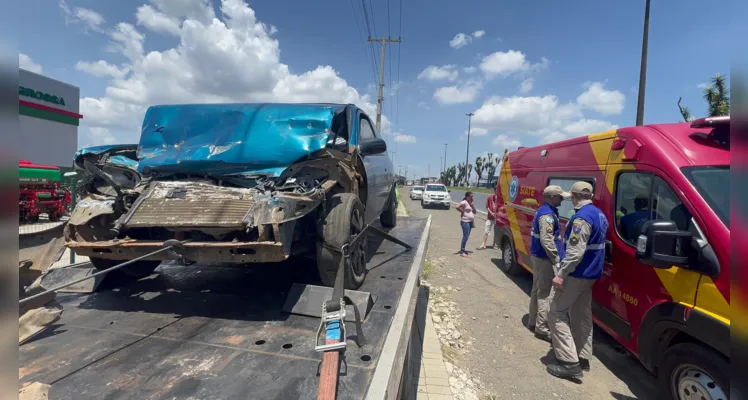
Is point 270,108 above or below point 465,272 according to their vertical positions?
above

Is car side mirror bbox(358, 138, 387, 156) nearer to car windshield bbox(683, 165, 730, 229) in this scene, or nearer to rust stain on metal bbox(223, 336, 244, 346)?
rust stain on metal bbox(223, 336, 244, 346)

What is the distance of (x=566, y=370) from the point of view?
3625 millimetres

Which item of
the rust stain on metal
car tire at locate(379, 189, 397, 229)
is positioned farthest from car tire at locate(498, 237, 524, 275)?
the rust stain on metal

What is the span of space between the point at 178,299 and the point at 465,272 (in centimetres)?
590

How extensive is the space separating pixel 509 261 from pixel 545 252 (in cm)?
306

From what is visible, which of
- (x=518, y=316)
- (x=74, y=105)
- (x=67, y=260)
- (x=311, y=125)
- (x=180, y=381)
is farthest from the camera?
(x=74, y=105)

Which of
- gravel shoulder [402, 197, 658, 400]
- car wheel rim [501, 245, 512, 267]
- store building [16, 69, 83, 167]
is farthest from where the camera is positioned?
store building [16, 69, 83, 167]

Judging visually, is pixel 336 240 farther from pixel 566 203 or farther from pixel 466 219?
pixel 466 219

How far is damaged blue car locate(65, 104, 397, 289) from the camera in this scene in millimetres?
2566

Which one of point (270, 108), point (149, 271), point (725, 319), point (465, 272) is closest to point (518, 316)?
point (465, 272)

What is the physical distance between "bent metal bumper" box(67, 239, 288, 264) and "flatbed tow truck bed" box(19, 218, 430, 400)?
40 cm

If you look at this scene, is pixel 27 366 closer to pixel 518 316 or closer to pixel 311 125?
pixel 311 125

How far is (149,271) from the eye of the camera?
358cm

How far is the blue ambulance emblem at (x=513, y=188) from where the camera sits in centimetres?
692
